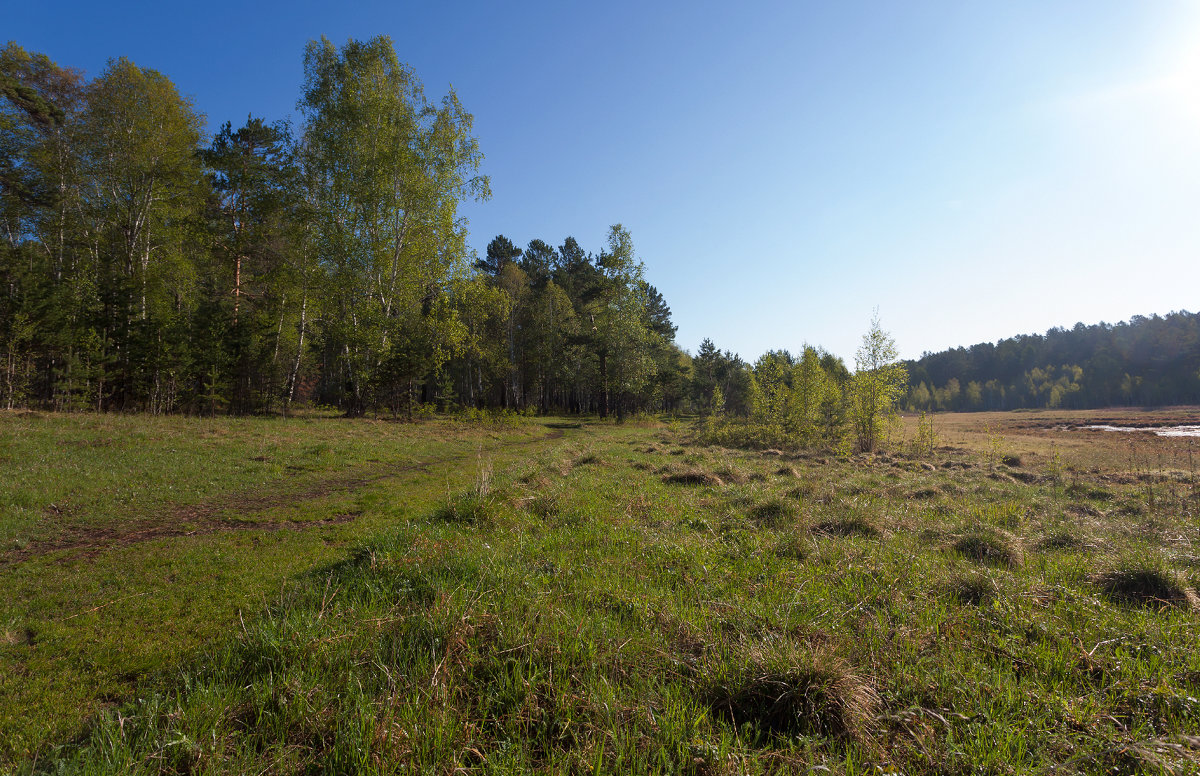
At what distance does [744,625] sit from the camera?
3750 millimetres

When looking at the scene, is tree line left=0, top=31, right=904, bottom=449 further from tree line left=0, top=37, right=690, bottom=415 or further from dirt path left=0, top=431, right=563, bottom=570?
dirt path left=0, top=431, right=563, bottom=570

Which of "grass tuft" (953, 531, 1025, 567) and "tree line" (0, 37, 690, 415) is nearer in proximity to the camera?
"grass tuft" (953, 531, 1025, 567)

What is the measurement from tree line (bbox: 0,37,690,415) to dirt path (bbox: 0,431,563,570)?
1549 cm

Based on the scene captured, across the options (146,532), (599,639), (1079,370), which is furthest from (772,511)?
(1079,370)

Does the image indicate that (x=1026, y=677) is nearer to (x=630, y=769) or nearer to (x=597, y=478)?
(x=630, y=769)

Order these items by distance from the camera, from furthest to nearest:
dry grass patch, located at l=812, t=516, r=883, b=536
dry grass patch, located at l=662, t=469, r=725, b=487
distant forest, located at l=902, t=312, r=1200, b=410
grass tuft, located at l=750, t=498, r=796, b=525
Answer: distant forest, located at l=902, t=312, r=1200, b=410
dry grass patch, located at l=662, t=469, r=725, b=487
grass tuft, located at l=750, t=498, r=796, b=525
dry grass patch, located at l=812, t=516, r=883, b=536

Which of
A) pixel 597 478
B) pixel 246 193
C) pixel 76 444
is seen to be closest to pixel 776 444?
pixel 597 478

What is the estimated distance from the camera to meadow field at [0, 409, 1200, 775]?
256cm

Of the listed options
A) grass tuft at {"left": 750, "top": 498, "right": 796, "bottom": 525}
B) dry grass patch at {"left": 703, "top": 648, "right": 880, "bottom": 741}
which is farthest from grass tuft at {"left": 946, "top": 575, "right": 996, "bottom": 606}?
grass tuft at {"left": 750, "top": 498, "right": 796, "bottom": 525}

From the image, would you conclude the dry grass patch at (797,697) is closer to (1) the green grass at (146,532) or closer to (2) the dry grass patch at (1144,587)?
(2) the dry grass patch at (1144,587)

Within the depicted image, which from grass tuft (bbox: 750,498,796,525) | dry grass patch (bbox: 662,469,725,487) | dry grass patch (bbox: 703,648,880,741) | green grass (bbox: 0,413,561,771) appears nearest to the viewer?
dry grass patch (bbox: 703,648,880,741)

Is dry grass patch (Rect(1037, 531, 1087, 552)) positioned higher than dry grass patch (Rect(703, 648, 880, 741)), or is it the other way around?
dry grass patch (Rect(703, 648, 880, 741))

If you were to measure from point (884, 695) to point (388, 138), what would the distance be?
30506 mm

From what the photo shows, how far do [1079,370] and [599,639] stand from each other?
511 ft
